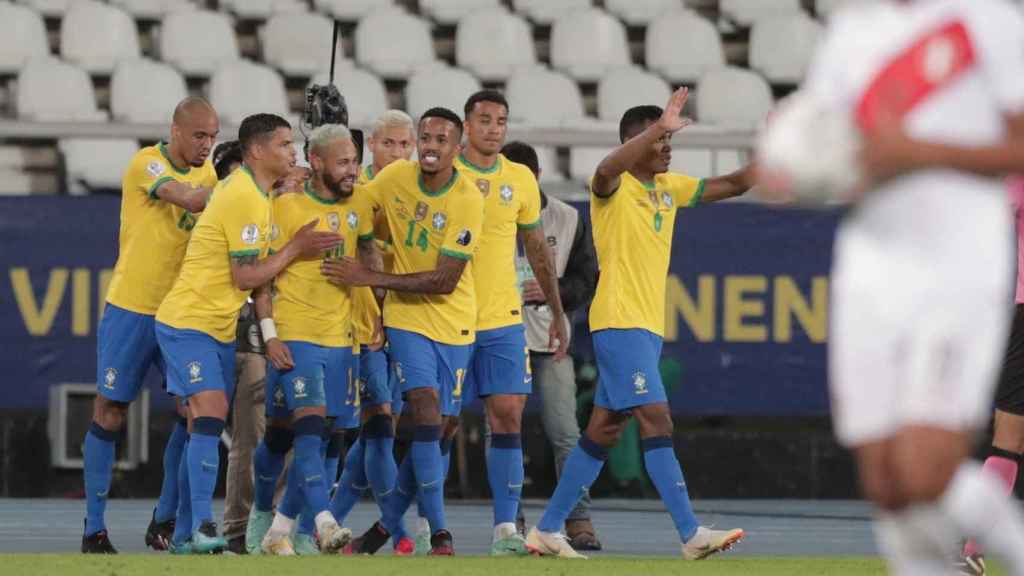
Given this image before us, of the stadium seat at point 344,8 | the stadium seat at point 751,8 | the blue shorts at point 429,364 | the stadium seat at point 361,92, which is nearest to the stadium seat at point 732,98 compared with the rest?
the stadium seat at point 751,8

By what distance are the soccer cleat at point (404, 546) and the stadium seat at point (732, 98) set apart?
6.63m

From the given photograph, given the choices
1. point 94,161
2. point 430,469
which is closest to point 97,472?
point 430,469

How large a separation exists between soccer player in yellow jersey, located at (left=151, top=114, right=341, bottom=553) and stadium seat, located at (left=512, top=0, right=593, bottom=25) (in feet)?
23.8

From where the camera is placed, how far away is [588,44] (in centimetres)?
1551

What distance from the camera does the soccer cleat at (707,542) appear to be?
808 centimetres

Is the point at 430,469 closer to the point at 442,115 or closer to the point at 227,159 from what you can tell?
the point at 442,115

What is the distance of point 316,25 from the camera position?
15.6 m

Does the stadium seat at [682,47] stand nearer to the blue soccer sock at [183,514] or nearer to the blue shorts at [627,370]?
the blue shorts at [627,370]

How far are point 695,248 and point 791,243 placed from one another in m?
0.59

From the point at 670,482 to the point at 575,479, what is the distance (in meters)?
0.43

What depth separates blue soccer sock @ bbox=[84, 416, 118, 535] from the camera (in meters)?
8.80

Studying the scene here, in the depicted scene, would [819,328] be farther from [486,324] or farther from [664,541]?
[486,324]

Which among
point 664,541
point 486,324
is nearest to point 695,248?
point 664,541

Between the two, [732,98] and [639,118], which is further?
[732,98]
